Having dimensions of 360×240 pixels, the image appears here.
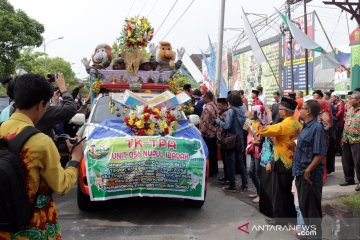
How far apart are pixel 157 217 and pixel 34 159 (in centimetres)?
366

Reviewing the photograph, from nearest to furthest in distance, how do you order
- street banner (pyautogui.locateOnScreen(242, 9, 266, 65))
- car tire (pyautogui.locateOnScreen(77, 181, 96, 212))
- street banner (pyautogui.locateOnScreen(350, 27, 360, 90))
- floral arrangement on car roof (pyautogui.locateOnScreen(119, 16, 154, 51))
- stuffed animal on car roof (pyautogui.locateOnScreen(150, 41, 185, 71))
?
car tire (pyautogui.locateOnScreen(77, 181, 96, 212))
floral arrangement on car roof (pyautogui.locateOnScreen(119, 16, 154, 51))
stuffed animal on car roof (pyautogui.locateOnScreen(150, 41, 185, 71))
street banner (pyautogui.locateOnScreen(242, 9, 266, 65))
street banner (pyautogui.locateOnScreen(350, 27, 360, 90))

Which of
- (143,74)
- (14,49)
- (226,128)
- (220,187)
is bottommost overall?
(220,187)

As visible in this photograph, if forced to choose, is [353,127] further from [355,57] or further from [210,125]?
[355,57]

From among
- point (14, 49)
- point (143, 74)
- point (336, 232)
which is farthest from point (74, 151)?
point (14, 49)

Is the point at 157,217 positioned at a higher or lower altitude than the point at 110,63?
lower

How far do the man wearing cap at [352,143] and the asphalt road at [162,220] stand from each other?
2.20 metres

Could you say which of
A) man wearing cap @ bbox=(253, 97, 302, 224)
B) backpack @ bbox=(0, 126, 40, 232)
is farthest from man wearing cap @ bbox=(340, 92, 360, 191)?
backpack @ bbox=(0, 126, 40, 232)

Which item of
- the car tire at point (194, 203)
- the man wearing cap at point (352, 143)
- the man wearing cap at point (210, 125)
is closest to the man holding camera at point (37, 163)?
the car tire at point (194, 203)

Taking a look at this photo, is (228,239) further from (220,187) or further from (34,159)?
(34,159)

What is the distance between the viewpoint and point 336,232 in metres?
5.01

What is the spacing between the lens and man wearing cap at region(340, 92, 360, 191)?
7078 millimetres

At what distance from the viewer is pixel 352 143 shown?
7.24m

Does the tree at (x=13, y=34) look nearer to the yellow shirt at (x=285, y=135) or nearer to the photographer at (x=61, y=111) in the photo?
the yellow shirt at (x=285, y=135)

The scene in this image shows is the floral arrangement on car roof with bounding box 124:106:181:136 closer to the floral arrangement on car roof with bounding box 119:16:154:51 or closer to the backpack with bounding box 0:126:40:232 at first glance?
the floral arrangement on car roof with bounding box 119:16:154:51
